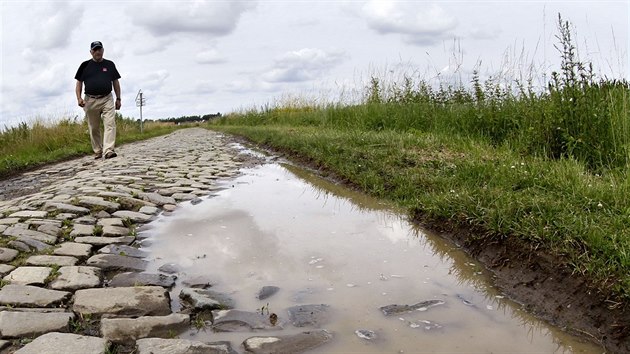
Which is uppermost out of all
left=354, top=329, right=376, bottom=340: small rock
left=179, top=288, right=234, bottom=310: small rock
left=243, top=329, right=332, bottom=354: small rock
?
left=179, top=288, right=234, bottom=310: small rock

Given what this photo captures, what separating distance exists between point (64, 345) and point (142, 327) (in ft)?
1.06

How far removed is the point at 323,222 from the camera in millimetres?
4344

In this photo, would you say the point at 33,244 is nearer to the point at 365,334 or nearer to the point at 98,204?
the point at 98,204

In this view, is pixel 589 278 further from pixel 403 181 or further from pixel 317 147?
pixel 317 147

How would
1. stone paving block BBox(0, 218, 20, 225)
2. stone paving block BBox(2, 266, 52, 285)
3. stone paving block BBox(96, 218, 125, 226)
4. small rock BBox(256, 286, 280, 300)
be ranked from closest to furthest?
1. small rock BBox(256, 286, 280, 300)
2. stone paving block BBox(2, 266, 52, 285)
3. stone paving block BBox(0, 218, 20, 225)
4. stone paving block BBox(96, 218, 125, 226)

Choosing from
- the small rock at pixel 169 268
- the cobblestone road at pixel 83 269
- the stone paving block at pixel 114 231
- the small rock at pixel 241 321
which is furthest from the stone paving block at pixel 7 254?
A: the small rock at pixel 241 321

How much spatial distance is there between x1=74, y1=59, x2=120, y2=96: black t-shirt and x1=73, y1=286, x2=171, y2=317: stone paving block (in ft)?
24.4

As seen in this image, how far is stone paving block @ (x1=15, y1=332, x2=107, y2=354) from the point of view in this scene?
2.04 meters

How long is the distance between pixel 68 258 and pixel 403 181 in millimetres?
3220

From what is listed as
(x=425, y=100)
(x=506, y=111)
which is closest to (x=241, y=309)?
(x=506, y=111)

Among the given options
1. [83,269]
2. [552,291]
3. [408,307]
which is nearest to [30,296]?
[83,269]

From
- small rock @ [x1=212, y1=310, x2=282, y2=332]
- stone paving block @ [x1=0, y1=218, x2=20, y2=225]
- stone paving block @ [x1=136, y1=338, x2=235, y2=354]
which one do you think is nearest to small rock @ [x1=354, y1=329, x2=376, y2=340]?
small rock @ [x1=212, y1=310, x2=282, y2=332]

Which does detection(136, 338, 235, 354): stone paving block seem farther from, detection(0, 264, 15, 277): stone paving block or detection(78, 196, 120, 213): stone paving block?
detection(78, 196, 120, 213): stone paving block

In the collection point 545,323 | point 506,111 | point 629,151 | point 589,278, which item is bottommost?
point 545,323
